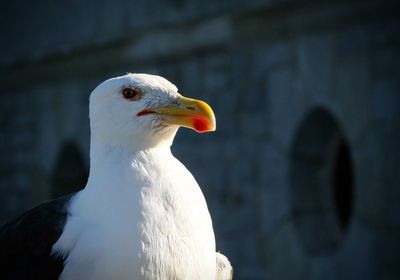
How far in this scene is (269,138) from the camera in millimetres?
8258

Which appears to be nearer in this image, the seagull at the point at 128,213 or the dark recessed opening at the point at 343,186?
the seagull at the point at 128,213

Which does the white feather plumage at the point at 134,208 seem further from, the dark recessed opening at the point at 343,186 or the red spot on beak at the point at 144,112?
the dark recessed opening at the point at 343,186

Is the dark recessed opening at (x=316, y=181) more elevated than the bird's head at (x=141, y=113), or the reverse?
the bird's head at (x=141, y=113)

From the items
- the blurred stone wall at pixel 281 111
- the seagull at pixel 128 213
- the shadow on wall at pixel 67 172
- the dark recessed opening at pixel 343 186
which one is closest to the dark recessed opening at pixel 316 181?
the blurred stone wall at pixel 281 111

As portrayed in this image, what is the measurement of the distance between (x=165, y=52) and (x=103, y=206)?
18.5 feet

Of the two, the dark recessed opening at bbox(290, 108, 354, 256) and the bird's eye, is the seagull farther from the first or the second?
the dark recessed opening at bbox(290, 108, 354, 256)

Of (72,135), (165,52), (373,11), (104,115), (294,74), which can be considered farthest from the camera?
(72,135)

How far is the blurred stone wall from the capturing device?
726 cm

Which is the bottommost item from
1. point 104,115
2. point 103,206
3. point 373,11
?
point 103,206

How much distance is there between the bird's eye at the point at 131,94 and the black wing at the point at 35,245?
44cm

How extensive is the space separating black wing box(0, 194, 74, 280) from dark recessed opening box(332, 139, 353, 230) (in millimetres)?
4899

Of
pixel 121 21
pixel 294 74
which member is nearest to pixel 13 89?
pixel 121 21

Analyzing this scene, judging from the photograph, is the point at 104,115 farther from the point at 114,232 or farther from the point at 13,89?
the point at 13,89

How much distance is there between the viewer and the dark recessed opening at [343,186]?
8.73 m
